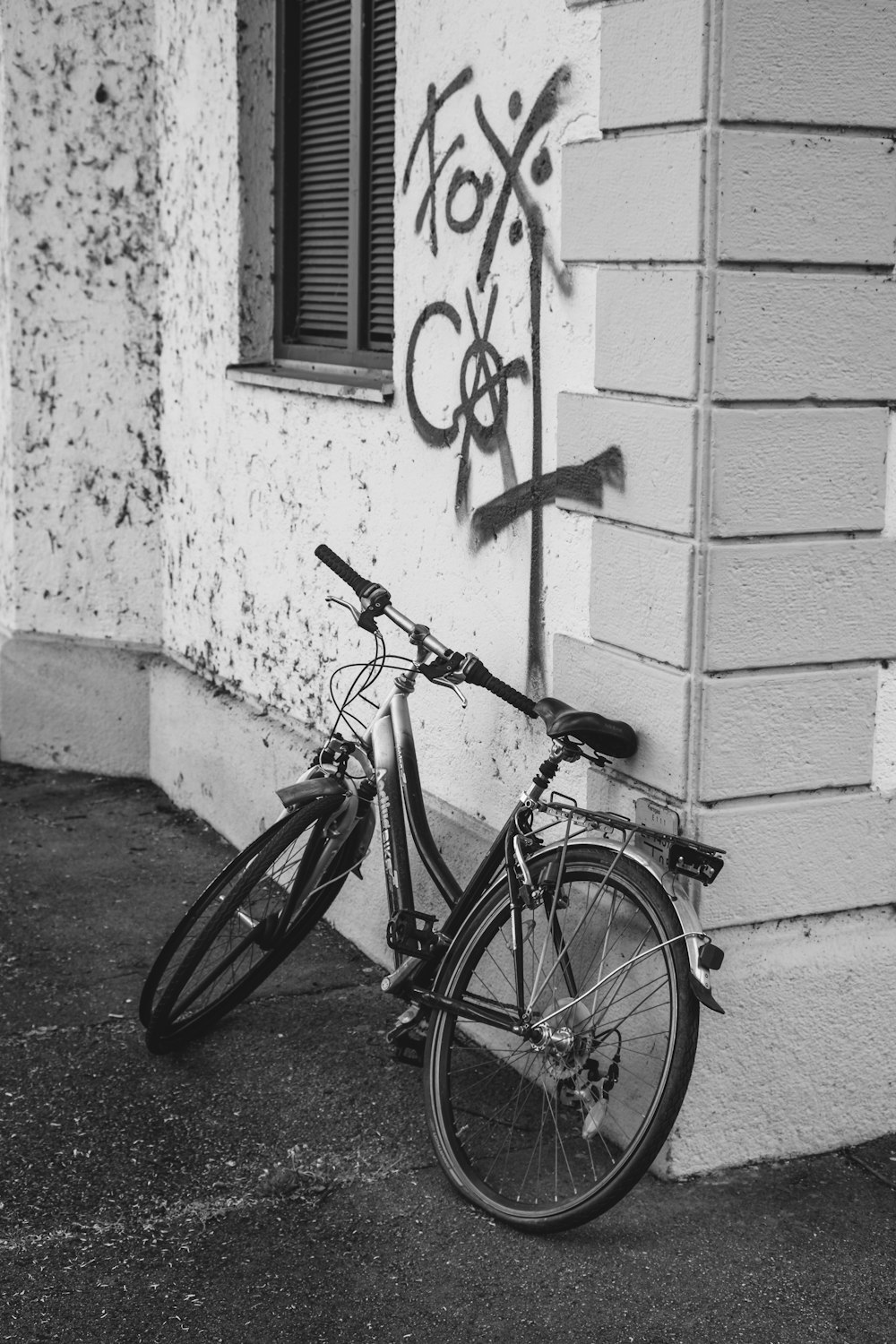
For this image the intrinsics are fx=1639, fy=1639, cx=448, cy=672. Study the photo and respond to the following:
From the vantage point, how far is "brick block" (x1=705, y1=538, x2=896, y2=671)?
3.57 meters

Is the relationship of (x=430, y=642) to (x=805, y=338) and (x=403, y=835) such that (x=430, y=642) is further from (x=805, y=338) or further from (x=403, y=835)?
(x=805, y=338)

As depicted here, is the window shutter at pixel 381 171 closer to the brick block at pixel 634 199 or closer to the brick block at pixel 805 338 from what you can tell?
the brick block at pixel 634 199

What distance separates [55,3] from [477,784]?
4071 millimetres

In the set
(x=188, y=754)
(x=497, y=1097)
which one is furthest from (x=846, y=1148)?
(x=188, y=754)

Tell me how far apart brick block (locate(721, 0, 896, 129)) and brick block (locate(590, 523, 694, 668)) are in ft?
3.04

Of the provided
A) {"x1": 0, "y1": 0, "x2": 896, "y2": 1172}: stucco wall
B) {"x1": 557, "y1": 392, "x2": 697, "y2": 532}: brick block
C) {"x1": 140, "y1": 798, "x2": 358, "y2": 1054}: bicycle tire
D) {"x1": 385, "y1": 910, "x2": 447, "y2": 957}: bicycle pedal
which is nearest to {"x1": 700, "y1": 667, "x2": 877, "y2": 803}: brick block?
{"x1": 0, "y1": 0, "x2": 896, "y2": 1172}: stucco wall

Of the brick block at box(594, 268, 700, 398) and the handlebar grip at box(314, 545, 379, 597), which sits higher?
the brick block at box(594, 268, 700, 398)

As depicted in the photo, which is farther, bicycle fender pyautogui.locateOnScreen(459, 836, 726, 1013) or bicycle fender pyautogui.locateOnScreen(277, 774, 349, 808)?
bicycle fender pyautogui.locateOnScreen(277, 774, 349, 808)

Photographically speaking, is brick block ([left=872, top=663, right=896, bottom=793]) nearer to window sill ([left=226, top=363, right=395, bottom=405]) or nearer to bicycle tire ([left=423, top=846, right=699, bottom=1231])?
bicycle tire ([left=423, top=846, right=699, bottom=1231])

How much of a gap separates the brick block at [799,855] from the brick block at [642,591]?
1.33ft

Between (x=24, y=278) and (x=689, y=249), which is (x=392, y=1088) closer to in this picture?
(x=689, y=249)

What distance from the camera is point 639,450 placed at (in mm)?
3686

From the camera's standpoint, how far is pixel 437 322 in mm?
4586

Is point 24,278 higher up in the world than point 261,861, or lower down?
higher up
